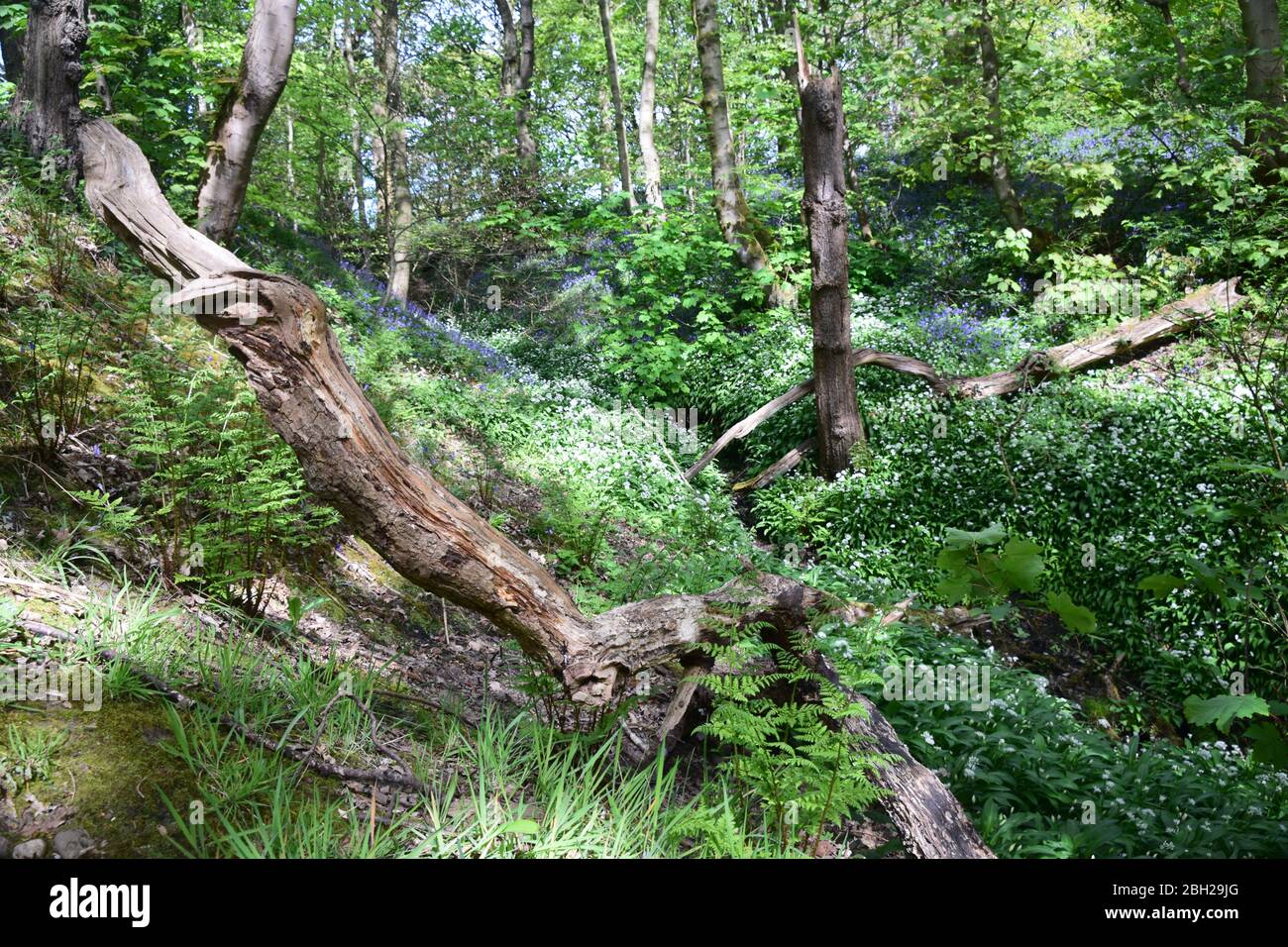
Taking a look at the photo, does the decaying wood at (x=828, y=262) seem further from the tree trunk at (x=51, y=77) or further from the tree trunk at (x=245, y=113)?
the tree trunk at (x=51, y=77)

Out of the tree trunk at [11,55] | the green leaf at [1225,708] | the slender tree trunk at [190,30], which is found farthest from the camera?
the slender tree trunk at [190,30]

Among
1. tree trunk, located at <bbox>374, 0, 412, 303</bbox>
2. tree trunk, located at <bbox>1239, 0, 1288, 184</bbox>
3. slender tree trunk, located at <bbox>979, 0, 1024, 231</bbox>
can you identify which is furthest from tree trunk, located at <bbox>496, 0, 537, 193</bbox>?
tree trunk, located at <bbox>1239, 0, 1288, 184</bbox>

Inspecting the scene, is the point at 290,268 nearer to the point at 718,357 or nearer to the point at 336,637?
the point at 718,357

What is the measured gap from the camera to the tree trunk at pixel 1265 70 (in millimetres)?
9805

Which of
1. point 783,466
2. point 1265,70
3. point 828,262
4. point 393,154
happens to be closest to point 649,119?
point 393,154

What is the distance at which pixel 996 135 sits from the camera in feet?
40.1

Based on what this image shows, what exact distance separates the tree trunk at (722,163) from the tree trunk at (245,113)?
690 centimetres

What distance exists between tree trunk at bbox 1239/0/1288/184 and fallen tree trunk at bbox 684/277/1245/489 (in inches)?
92.9

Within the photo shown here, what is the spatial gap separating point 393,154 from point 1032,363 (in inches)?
371

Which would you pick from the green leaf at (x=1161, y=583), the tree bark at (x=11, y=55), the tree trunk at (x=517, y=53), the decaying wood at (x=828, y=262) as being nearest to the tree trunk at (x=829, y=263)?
the decaying wood at (x=828, y=262)

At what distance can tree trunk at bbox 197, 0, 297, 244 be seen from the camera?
6.60 m

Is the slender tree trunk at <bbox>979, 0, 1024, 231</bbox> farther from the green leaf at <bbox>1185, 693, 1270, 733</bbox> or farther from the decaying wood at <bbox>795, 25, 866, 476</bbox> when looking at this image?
the green leaf at <bbox>1185, 693, 1270, 733</bbox>

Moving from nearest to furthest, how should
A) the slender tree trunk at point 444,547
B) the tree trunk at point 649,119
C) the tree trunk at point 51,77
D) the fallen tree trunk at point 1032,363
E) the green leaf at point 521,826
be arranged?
the green leaf at point 521,826 → the slender tree trunk at point 444,547 → the tree trunk at point 51,77 → the fallen tree trunk at point 1032,363 → the tree trunk at point 649,119

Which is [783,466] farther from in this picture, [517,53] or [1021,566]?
[517,53]
